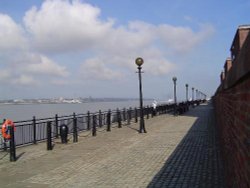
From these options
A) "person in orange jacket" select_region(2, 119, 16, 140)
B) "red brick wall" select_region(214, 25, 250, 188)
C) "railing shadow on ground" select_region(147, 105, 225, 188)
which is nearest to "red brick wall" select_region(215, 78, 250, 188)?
"red brick wall" select_region(214, 25, 250, 188)

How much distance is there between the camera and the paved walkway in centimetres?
777

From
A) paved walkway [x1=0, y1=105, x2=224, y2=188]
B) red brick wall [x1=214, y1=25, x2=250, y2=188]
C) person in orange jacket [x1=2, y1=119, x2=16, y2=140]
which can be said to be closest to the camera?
red brick wall [x1=214, y1=25, x2=250, y2=188]

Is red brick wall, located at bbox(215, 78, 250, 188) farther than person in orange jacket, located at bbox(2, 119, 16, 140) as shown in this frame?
No

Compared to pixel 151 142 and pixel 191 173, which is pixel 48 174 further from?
pixel 151 142

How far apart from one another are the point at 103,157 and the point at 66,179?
10.1 feet

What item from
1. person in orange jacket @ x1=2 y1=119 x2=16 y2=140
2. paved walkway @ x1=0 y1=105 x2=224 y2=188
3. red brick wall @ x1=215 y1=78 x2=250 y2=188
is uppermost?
red brick wall @ x1=215 y1=78 x2=250 y2=188

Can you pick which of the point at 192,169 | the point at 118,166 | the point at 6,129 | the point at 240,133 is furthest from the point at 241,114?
the point at 6,129

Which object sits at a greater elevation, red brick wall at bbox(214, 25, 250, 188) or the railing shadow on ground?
red brick wall at bbox(214, 25, 250, 188)

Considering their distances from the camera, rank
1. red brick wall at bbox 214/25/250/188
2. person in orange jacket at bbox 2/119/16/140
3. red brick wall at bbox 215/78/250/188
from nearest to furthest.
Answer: red brick wall at bbox 214/25/250/188 < red brick wall at bbox 215/78/250/188 < person in orange jacket at bbox 2/119/16/140

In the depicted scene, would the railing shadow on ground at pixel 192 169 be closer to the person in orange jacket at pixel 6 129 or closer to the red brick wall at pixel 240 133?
the red brick wall at pixel 240 133

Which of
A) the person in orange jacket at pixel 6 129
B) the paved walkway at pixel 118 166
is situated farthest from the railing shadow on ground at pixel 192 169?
the person in orange jacket at pixel 6 129

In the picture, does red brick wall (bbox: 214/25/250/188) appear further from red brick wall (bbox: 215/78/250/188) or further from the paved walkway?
the paved walkway

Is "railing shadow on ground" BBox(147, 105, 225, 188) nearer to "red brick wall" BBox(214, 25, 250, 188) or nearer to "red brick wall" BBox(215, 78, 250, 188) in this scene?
"red brick wall" BBox(215, 78, 250, 188)

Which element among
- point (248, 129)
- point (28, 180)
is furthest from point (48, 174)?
point (248, 129)
